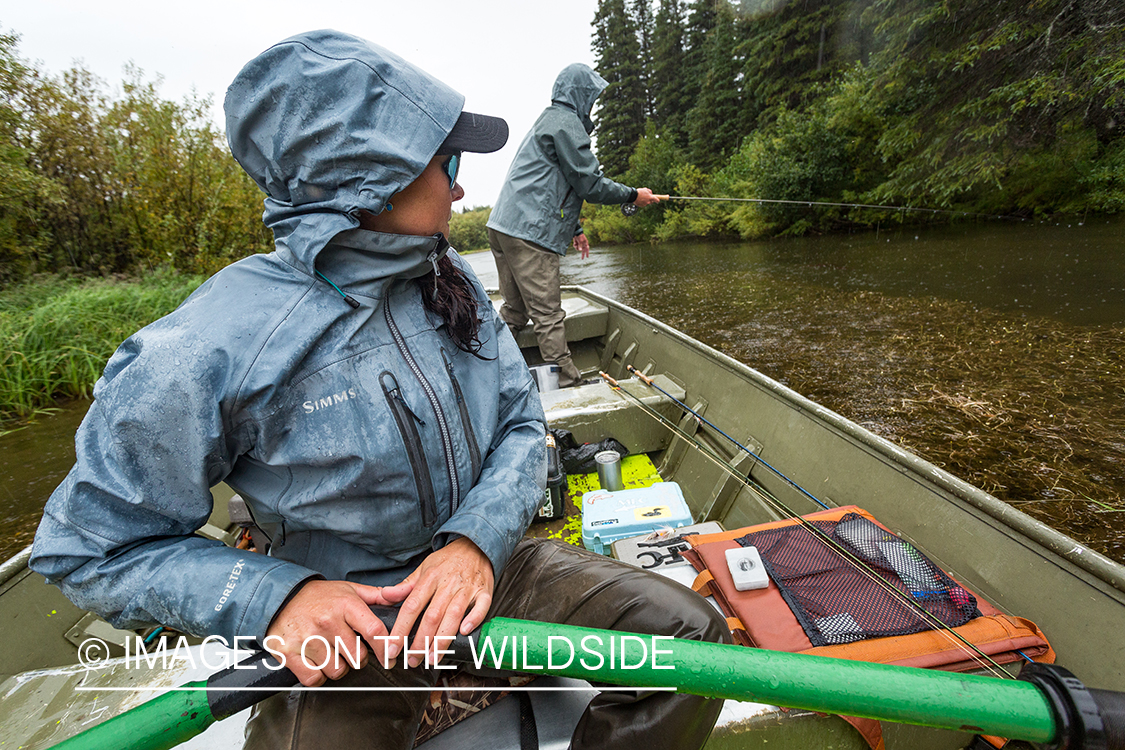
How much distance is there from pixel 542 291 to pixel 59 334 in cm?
552

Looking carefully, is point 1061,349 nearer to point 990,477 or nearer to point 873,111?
point 990,477

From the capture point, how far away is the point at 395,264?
1.10 m

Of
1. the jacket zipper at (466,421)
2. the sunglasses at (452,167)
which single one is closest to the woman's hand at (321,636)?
the jacket zipper at (466,421)

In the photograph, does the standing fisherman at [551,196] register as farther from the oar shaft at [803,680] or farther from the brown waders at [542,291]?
the oar shaft at [803,680]

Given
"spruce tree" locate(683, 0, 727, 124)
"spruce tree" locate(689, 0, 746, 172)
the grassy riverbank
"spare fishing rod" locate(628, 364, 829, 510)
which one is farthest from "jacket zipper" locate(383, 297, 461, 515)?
"spruce tree" locate(683, 0, 727, 124)

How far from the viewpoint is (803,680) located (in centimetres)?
77

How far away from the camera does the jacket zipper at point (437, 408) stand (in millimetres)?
1109

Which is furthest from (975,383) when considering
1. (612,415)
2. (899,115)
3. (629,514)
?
(899,115)

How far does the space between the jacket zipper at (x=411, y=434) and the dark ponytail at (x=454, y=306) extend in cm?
24

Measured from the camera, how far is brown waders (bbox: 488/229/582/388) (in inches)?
145

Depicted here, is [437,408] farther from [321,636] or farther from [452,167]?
[452,167]

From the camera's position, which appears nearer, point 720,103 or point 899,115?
point 899,115

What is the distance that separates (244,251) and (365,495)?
11.2 meters

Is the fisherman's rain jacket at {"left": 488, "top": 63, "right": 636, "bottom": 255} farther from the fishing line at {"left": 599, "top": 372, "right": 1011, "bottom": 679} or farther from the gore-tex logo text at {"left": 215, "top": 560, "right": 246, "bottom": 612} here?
the gore-tex logo text at {"left": 215, "top": 560, "right": 246, "bottom": 612}
